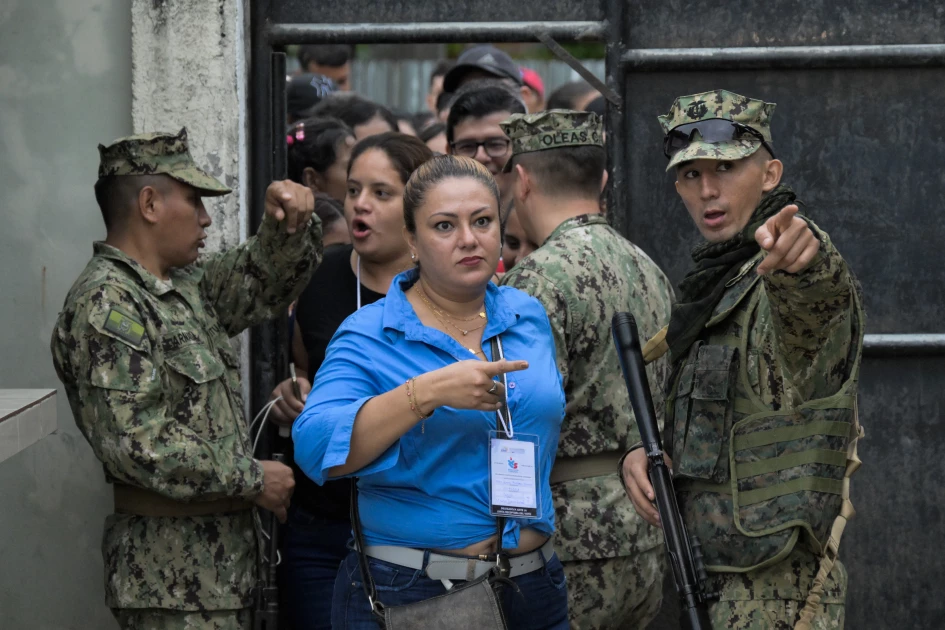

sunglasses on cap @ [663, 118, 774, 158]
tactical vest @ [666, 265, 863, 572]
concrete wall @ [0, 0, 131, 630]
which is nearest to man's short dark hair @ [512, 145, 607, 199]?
sunglasses on cap @ [663, 118, 774, 158]

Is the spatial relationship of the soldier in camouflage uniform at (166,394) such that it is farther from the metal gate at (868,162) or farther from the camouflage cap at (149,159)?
the metal gate at (868,162)

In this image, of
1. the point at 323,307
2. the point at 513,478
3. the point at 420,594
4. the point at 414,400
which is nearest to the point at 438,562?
the point at 420,594

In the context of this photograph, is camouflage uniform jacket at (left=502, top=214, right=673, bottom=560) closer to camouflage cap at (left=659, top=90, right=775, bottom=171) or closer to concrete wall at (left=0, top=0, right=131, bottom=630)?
camouflage cap at (left=659, top=90, right=775, bottom=171)

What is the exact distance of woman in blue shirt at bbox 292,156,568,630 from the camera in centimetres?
263

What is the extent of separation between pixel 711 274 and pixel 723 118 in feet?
1.29

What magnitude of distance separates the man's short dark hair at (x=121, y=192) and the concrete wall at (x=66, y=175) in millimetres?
626

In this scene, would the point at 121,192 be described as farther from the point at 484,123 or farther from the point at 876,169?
the point at 876,169

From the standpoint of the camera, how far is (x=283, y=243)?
385 centimetres

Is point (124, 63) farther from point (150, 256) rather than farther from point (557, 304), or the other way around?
point (557, 304)

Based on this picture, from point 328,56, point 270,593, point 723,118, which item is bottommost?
point 270,593

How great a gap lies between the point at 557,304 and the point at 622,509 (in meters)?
0.64

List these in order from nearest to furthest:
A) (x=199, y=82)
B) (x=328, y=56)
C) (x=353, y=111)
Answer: (x=199, y=82) → (x=353, y=111) → (x=328, y=56)

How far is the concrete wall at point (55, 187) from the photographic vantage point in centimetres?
427

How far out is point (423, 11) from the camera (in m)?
4.47
